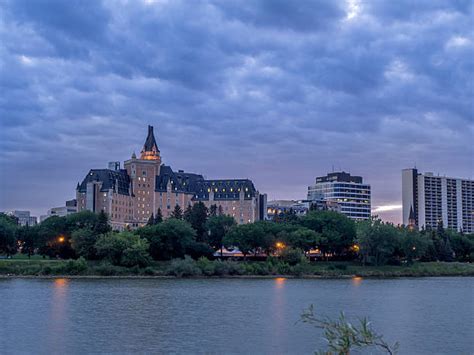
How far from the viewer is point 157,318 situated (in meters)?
54.5

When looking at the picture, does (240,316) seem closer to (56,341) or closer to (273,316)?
(273,316)

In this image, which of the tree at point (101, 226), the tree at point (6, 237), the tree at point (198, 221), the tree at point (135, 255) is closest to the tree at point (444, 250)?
the tree at point (198, 221)

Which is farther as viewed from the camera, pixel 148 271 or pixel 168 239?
pixel 168 239

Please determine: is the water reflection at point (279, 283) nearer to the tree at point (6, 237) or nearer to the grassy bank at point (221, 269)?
the grassy bank at point (221, 269)

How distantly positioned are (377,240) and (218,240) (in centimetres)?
3781

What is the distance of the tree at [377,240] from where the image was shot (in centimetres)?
11881

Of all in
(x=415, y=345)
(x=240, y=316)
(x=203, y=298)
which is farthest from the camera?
(x=203, y=298)

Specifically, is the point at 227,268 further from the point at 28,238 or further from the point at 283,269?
the point at 28,238

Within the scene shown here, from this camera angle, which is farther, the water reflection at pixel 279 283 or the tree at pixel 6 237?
the tree at pixel 6 237

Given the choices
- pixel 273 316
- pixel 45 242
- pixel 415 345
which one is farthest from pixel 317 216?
pixel 415 345

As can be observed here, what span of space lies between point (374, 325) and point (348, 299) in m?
20.0

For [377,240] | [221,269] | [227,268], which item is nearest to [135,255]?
[221,269]

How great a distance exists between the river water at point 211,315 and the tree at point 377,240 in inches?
1047

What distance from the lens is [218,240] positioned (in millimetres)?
142375
